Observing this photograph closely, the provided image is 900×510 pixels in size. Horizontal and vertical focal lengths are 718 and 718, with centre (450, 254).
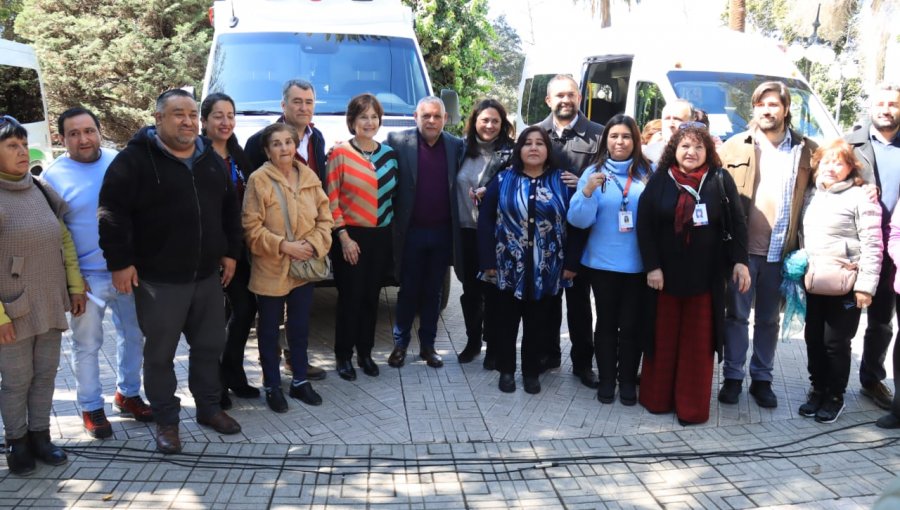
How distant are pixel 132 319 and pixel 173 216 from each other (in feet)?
3.11

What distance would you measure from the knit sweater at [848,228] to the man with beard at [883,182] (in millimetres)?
283

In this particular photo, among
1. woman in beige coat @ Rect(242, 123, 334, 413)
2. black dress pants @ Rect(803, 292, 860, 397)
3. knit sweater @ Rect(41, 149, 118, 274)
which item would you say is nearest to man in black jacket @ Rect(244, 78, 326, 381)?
woman in beige coat @ Rect(242, 123, 334, 413)

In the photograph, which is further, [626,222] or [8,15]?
[8,15]

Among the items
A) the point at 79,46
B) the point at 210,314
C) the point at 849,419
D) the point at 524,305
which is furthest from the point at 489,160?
the point at 79,46

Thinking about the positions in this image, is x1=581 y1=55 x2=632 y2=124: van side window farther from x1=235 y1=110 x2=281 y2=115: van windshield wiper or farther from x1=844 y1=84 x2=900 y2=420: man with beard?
x1=235 y1=110 x2=281 y2=115: van windshield wiper

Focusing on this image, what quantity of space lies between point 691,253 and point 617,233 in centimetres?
49

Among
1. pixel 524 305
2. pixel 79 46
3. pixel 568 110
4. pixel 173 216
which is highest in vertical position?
pixel 79 46

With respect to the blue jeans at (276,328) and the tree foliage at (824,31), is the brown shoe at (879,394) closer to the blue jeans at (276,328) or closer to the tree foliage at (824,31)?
the blue jeans at (276,328)

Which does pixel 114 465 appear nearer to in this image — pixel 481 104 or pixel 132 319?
pixel 132 319

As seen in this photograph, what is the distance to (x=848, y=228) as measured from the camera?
4.40 meters

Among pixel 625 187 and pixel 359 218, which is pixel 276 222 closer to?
pixel 359 218

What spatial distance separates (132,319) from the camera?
432cm

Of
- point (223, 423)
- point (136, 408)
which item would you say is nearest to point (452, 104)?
point (223, 423)

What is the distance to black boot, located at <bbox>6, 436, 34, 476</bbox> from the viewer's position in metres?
3.70
